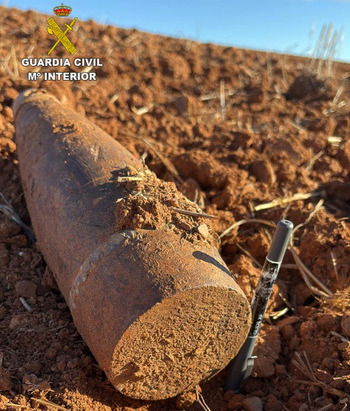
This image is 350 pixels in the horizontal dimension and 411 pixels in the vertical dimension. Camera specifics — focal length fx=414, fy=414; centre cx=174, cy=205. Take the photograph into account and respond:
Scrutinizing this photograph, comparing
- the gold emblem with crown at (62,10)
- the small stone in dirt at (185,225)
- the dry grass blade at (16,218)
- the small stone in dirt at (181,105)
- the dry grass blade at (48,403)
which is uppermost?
the gold emblem with crown at (62,10)

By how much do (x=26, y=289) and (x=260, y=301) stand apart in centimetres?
155

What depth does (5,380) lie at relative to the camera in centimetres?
214

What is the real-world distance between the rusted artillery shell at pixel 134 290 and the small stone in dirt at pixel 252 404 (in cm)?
29

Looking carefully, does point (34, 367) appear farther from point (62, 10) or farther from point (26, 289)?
point (62, 10)

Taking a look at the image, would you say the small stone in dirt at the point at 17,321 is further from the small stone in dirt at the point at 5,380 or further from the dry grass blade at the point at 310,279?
the dry grass blade at the point at 310,279

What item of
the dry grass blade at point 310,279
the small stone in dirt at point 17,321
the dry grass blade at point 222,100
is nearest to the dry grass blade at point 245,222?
the dry grass blade at point 310,279

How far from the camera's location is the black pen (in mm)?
2182

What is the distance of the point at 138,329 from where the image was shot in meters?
1.98

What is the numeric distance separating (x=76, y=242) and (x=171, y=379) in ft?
2.98

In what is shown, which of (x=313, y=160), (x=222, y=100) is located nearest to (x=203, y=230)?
→ (x=313, y=160)

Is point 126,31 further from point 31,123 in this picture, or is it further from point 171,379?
point 171,379

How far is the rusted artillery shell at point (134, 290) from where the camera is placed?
1.98m

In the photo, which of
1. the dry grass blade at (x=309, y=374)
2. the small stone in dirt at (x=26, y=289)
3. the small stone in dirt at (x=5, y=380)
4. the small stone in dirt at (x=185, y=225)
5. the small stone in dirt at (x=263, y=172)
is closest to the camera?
the small stone in dirt at (x=5, y=380)

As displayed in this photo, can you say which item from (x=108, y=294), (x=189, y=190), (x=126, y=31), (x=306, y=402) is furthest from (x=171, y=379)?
(x=126, y=31)
